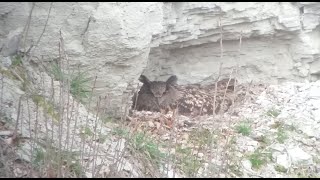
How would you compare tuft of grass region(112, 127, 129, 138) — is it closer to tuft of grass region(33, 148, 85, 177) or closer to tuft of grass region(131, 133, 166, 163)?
tuft of grass region(131, 133, 166, 163)

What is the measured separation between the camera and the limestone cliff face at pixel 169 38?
4.36 metres

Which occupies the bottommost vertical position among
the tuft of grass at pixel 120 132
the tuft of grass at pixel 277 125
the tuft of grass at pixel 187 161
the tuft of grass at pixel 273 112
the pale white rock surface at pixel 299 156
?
the pale white rock surface at pixel 299 156

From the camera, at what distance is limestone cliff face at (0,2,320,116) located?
4359 millimetres

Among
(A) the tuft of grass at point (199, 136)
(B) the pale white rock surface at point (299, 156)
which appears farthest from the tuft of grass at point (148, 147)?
(B) the pale white rock surface at point (299, 156)

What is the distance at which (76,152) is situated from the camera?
3.27 metres

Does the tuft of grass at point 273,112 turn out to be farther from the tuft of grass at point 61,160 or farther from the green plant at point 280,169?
the tuft of grass at point 61,160

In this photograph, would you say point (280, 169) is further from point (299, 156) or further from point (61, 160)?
point (61, 160)

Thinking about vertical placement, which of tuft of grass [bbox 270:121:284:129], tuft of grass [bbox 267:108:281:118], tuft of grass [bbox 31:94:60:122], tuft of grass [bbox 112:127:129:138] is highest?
tuft of grass [bbox 31:94:60:122]

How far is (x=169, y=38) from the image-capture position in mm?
5219

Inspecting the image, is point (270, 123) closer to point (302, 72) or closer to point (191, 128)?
point (191, 128)

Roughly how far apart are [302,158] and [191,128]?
1052mm

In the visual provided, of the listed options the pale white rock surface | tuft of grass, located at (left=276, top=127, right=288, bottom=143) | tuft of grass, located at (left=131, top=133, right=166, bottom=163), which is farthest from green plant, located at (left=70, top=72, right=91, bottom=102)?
the pale white rock surface

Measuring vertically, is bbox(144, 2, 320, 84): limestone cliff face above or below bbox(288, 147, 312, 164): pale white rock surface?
above

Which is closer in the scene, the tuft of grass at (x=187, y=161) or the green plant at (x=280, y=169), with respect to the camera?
the tuft of grass at (x=187, y=161)
